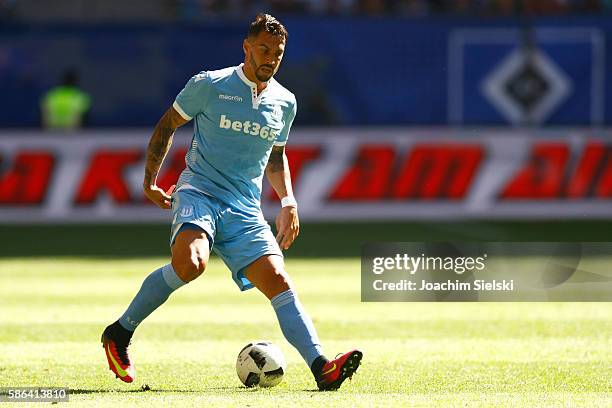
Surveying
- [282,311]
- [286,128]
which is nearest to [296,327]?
[282,311]

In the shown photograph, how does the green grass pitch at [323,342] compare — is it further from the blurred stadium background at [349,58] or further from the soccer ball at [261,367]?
the blurred stadium background at [349,58]

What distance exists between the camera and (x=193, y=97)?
27.3 feet

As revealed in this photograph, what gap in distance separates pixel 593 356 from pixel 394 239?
893 cm

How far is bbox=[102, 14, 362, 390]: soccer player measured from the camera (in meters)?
8.21

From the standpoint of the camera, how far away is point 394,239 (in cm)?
1838

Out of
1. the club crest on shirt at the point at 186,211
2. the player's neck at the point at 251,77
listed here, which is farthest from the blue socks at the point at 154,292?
the player's neck at the point at 251,77

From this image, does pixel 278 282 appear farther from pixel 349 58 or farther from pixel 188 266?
pixel 349 58

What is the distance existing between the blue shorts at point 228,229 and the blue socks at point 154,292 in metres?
0.19

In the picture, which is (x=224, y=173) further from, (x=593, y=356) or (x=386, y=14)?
(x=386, y=14)

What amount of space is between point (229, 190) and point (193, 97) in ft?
1.93

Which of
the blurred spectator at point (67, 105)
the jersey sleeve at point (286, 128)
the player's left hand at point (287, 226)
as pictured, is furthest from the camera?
the blurred spectator at point (67, 105)

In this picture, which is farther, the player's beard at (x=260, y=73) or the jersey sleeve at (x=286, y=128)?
the jersey sleeve at (x=286, y=128)

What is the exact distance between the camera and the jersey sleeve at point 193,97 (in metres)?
8.33

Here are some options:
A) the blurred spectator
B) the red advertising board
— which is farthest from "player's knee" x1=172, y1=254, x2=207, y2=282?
the blurred spectator
